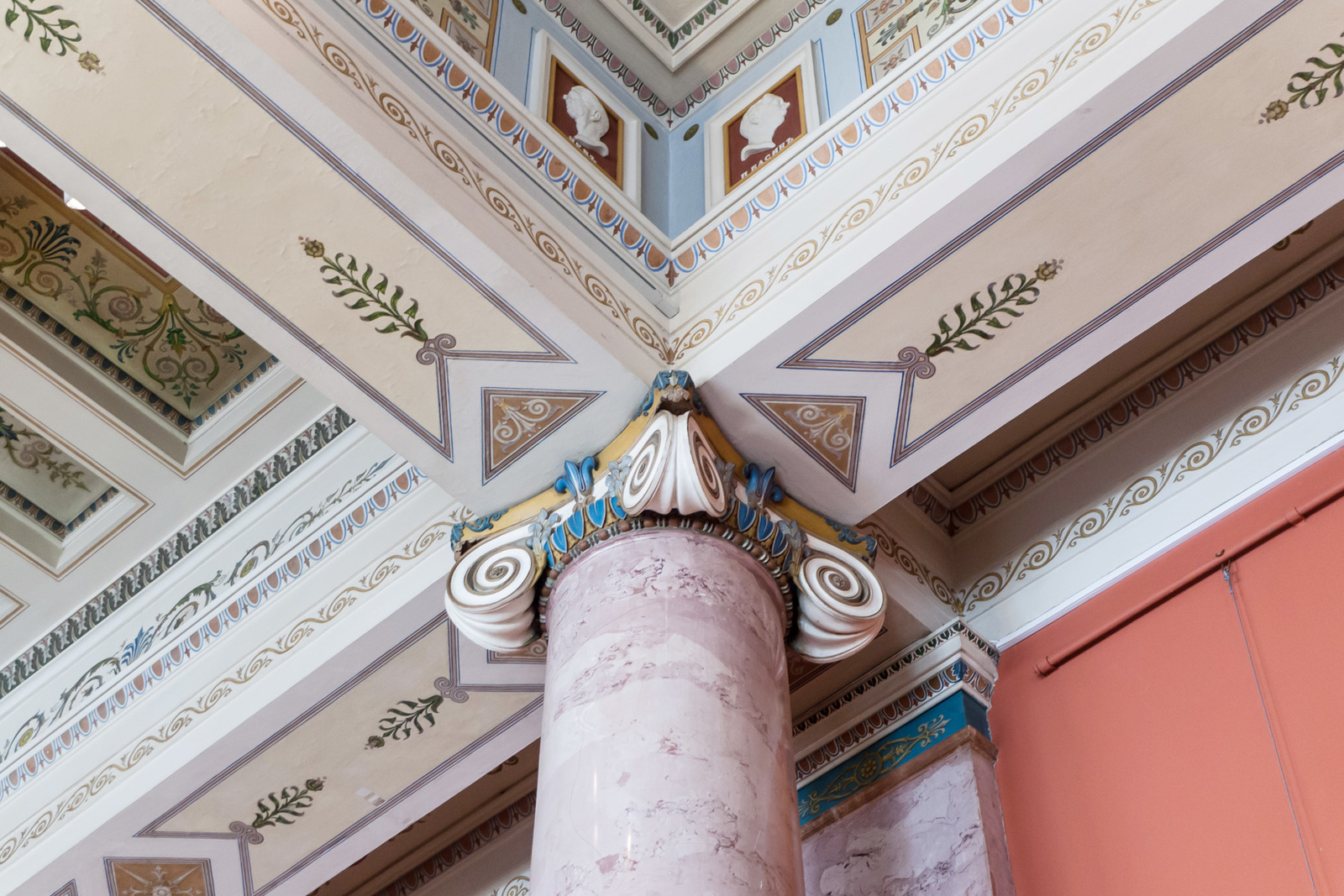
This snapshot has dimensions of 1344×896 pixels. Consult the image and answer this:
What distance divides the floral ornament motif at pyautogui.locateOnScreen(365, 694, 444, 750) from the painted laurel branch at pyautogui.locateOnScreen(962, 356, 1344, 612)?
1.67 meters

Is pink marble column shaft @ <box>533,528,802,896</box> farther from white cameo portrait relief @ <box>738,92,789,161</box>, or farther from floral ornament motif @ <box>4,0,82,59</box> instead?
floral ornament motif @ <box>4,0,82,59</box>

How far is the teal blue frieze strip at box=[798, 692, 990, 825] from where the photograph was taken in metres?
4.07

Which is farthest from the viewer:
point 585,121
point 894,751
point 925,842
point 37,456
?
point 37,456

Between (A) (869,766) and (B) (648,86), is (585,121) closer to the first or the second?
(B) (648,86)

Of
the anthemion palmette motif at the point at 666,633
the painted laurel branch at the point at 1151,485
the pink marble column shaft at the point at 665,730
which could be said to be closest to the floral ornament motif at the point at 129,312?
the anthemion palmette motif at the point at 666,633

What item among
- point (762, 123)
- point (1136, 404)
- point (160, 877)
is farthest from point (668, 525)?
point (160, 877)

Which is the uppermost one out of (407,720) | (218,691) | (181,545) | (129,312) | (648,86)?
(648,86)

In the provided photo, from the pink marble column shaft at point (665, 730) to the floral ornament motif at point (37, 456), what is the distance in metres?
2.91

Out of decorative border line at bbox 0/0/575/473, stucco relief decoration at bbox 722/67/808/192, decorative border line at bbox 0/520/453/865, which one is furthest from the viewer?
decorative border line at bbox 0/520/453/865

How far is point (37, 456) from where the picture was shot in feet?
Result: 18.4

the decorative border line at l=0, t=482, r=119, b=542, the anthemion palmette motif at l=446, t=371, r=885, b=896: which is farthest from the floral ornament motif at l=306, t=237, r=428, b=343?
the decorative border line at l=0, t=482, r=119, b=542

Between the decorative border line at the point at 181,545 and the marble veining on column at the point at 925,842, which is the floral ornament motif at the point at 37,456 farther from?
the marble veining on column at the point at 925,842

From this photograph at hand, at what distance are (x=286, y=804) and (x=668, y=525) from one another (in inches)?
80.5

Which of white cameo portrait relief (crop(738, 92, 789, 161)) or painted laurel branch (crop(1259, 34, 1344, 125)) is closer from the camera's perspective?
painted laurel branch (crop(1259, 34, 1344, 125))
